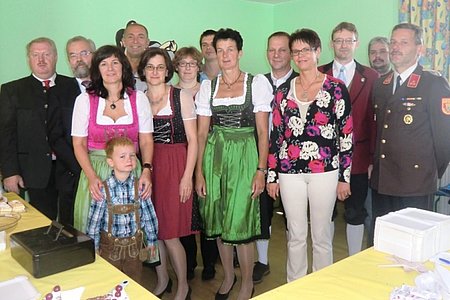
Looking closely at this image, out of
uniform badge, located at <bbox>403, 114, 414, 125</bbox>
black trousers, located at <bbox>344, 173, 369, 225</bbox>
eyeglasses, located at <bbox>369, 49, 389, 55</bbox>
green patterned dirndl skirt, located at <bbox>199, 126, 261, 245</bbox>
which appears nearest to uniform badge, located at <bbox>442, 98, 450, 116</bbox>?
uniform badge, located at <bbox>403, 114, 414, 125</bbox>

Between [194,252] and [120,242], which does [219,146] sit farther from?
[194,252]

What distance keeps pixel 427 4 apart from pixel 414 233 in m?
3.08

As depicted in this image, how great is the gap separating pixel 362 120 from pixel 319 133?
65cm

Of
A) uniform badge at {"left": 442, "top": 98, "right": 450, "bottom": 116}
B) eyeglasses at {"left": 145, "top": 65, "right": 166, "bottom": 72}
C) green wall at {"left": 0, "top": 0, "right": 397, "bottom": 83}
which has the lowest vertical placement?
uniform badge at {"left": 442, "top": 98, "right": 450, "bottom": 116}

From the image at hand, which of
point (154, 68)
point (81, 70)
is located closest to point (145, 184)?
point (154, 68)

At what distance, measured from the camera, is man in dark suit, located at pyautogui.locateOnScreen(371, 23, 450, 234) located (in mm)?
2305

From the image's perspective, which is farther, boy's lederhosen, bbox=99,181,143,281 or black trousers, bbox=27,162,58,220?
black trousers, bbox=27,162,58,220

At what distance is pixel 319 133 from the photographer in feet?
7.39

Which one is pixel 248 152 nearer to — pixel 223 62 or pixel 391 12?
pixel 223 62

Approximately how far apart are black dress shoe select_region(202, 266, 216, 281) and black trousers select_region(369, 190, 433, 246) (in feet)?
3.40

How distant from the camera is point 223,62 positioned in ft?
7.88

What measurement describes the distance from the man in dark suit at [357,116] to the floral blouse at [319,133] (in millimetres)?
512

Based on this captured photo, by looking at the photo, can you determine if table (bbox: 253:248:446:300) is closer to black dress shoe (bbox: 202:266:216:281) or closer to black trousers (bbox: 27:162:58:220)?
black dress shoe (bbox: 202:266:216:281)

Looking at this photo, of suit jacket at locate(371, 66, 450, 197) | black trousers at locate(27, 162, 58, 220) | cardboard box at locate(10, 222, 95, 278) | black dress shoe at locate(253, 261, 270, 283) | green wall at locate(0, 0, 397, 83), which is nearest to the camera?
cardboard box at locate(10, 222, 95, 278)
